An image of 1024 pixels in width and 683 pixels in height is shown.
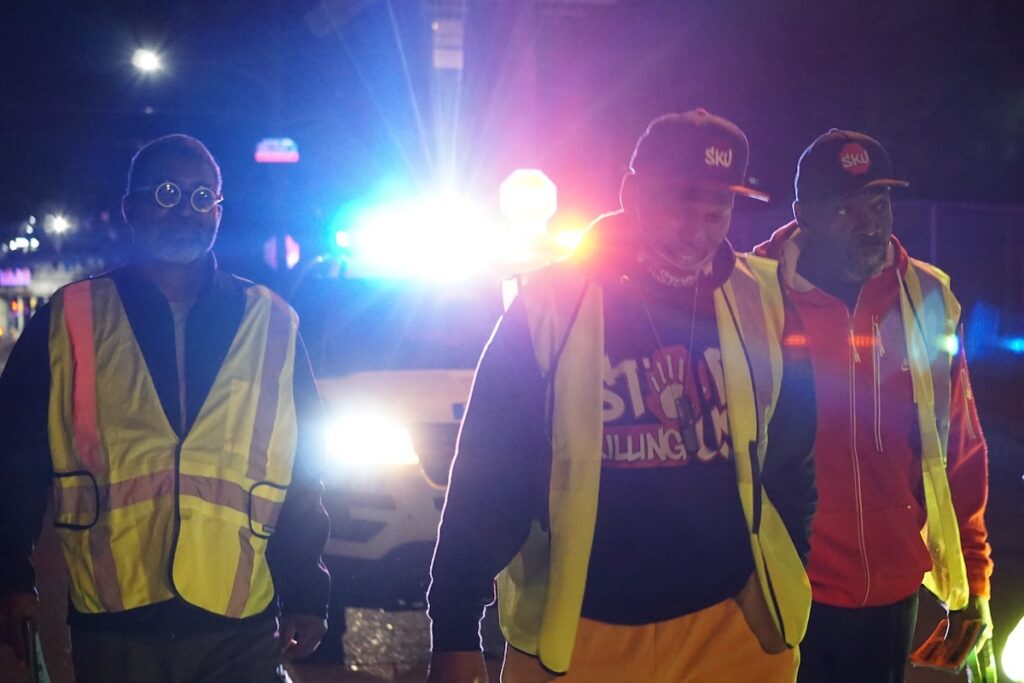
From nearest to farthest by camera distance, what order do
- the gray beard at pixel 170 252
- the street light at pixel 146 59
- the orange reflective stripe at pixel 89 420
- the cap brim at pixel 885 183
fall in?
the orange reflective stripe at pixel 89 420 → the gray beard at pixel 170 252 → the cap brim at pixel 885 183 → the street light at pixel 146 59

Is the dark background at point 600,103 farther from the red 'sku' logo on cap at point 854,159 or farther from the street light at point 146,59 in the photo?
the red 'sku' logo on cap at point 854,159

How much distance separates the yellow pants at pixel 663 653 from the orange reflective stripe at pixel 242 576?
71cm

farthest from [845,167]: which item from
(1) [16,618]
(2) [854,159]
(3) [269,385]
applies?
(1) [16,618]

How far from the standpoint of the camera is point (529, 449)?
2096mm

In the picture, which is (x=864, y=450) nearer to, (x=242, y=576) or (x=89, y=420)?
(x=242, y=576)

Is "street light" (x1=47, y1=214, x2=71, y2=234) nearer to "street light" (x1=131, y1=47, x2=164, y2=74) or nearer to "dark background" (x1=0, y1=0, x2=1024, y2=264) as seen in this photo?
"dark background" (x1=0, y1=0, x2=1024, y2=264)

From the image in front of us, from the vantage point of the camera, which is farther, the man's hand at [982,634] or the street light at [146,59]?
the street light at [146,59]

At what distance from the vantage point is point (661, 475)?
211 cm

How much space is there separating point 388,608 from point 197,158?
346 cm

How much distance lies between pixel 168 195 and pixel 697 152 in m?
1.40

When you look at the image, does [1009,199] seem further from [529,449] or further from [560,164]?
[529,449]

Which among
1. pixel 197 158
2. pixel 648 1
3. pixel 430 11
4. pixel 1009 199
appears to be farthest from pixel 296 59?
pixel 197 158

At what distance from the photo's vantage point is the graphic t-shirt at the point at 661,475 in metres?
2.09

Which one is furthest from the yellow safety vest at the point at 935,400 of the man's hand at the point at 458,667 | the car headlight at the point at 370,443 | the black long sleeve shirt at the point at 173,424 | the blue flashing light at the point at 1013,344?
the blue flashing light at the point at 1013,344
